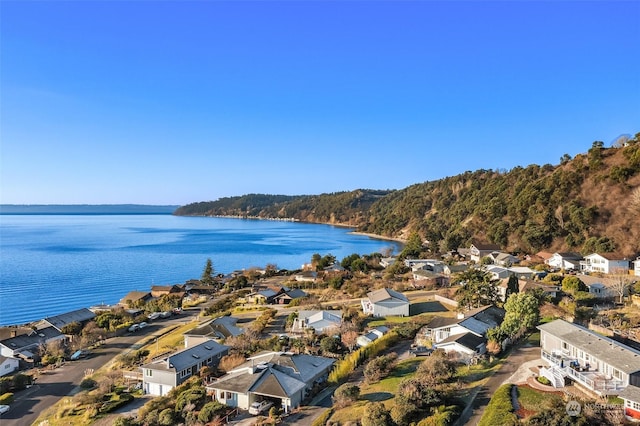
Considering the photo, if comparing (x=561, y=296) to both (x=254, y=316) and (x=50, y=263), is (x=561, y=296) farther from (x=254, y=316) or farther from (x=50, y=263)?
(x=50, y=263)

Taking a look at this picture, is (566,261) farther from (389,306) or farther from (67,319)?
(67,319)

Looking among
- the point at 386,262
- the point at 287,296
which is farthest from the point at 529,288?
the point at 386,262

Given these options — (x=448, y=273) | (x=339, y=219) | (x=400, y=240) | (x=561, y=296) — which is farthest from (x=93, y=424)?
(x=339, y=219)

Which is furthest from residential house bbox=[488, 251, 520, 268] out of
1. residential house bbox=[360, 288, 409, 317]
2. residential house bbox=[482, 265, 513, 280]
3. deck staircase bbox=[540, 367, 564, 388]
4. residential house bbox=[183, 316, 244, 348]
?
deck staircase bbox=[540, 367, 564, 388]

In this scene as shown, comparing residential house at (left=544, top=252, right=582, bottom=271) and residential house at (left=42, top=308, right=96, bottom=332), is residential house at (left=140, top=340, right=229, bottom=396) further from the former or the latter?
residential house at (left=544, top=252, right=582, bottom=271)

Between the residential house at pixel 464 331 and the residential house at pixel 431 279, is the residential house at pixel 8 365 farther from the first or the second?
the residential house at pixel 431 279

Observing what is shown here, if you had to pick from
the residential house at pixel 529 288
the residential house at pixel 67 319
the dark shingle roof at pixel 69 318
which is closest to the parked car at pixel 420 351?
the residential house at pixel 529 288
